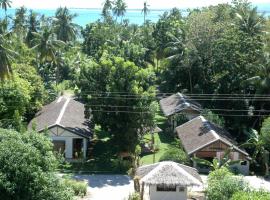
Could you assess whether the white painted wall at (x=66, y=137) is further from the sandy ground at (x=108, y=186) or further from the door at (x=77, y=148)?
the sandy ground at (x=108, y=186)

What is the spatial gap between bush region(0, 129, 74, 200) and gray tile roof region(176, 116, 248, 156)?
1582 cm

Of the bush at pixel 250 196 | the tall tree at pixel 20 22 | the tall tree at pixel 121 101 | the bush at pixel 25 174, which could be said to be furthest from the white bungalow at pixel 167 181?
the tall tree at pixel 20 22

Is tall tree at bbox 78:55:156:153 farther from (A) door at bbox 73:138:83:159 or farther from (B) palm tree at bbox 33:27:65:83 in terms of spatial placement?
(B) palm tree at bbox 33:27:65:83

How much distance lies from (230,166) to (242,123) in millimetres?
9601

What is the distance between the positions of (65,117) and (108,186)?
366 inches

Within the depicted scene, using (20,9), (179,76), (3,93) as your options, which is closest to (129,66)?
(3,93)

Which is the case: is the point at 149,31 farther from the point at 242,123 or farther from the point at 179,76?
the point at 242,123

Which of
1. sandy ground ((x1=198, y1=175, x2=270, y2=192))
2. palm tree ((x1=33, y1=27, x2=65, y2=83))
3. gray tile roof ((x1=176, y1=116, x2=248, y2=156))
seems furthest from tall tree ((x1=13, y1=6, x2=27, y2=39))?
sandy ground ((x1=198, y1=175, x2=270, y2=192))

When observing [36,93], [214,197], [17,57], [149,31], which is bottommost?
[214,197]

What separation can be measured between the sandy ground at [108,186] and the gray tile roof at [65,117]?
4.52 metres

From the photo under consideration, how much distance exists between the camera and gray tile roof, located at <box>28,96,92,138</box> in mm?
37750

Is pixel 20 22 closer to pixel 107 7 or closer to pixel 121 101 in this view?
pixel 107 7

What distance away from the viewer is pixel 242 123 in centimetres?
4400

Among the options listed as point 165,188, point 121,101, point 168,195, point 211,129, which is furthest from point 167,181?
point 211,129
